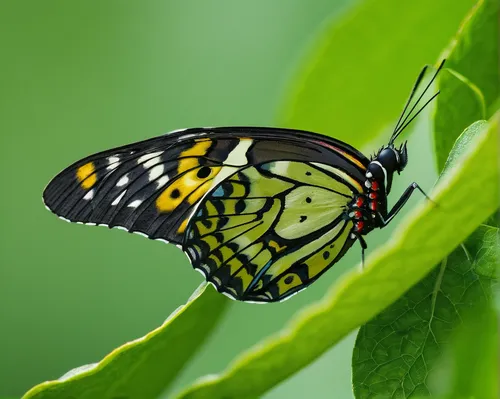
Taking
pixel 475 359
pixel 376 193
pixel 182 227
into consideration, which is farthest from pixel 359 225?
pixel 475 359

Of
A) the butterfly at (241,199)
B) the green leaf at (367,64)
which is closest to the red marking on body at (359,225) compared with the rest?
the butterfly at (241,199)

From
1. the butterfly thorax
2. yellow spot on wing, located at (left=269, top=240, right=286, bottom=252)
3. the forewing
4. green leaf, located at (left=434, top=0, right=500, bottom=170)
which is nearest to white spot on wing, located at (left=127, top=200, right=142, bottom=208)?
the forewing

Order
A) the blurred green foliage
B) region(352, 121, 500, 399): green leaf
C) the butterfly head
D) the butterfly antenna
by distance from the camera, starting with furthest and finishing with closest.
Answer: the blurred green foliage < the butterfly head < the butterfly antenna < region(352, 121, 500, 399): green leaf

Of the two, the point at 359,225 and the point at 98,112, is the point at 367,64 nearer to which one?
the point at 359,225

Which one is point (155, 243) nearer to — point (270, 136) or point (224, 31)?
point (224, 31)

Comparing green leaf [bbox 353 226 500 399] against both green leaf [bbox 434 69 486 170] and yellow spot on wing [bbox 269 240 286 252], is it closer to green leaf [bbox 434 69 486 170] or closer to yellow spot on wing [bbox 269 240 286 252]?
green leaf [bbox 434 69 486 170]

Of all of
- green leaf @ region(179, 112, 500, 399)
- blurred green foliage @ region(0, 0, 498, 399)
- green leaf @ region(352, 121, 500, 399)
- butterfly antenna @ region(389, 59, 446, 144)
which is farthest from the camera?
blurred green foliage @ region(0, 0, 498, 399)

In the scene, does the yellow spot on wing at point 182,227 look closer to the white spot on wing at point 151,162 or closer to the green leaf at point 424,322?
Answer: the white spot on wing at point 151,162
